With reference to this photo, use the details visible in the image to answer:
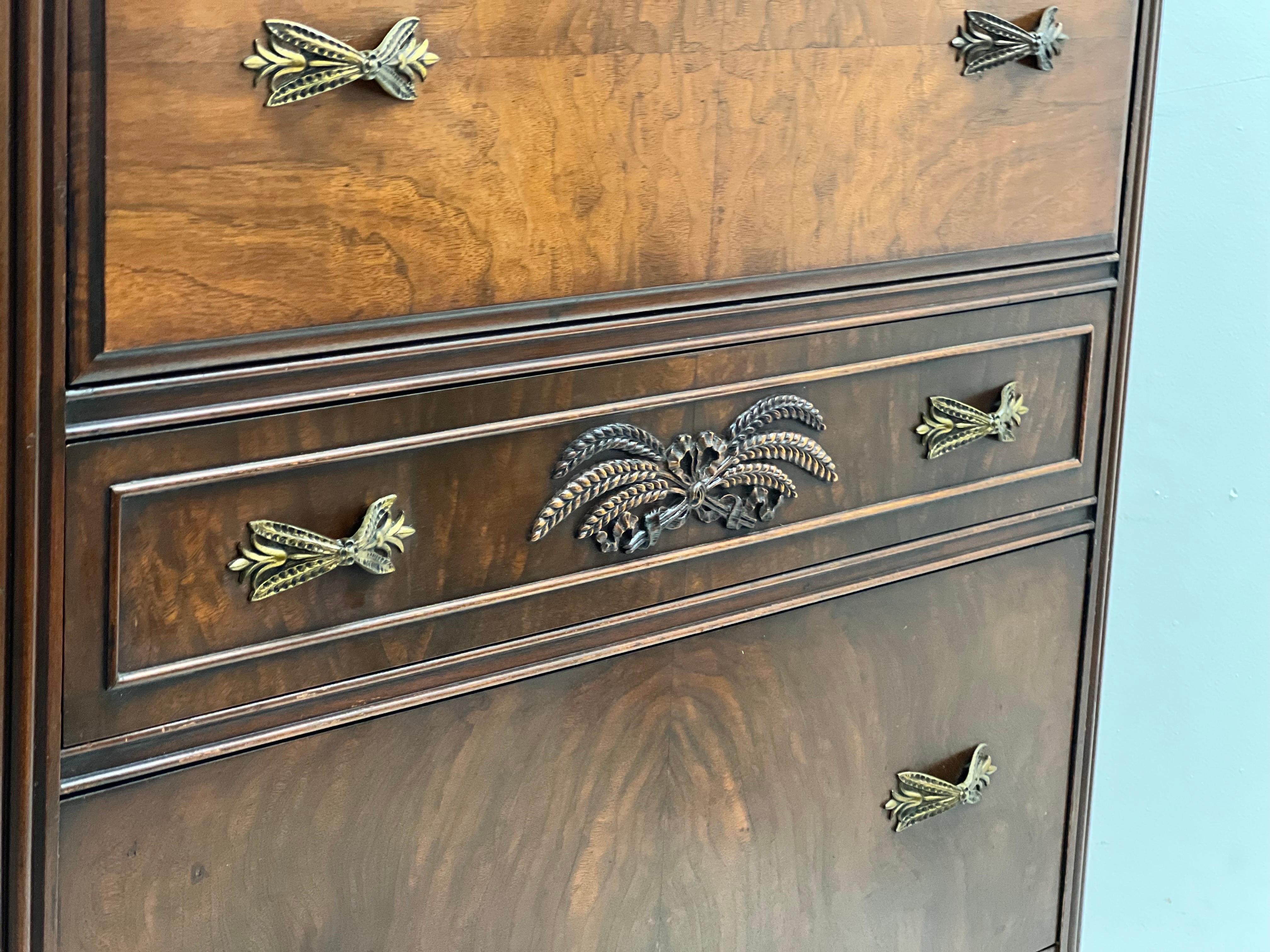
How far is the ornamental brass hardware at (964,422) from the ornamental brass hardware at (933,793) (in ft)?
0.78

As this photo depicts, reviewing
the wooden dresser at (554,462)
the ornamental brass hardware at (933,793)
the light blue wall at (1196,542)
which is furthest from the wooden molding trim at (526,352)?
the light blue wall at (1196,542)

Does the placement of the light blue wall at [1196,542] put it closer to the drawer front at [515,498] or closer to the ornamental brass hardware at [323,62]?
the drawer front at [515,498]

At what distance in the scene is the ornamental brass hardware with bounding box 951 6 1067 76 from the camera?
3.08 ft

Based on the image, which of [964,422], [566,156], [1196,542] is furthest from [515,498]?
[1196,542]

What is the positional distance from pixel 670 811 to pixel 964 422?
0.33m

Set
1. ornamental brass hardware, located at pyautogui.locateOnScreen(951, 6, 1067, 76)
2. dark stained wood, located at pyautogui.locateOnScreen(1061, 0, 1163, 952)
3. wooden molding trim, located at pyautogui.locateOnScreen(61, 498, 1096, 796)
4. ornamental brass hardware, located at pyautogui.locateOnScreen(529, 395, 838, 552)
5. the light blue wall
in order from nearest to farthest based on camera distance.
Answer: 1. wooden molding trim, located at pyautogui.locateOnScreen(61, 498, 1096, 796)
2. ornamental brass hardware, located at pyautogui.locateOnScreen(529, 395, 838, 552)
3. ornamental brass hardware, located at pyautogui.locateOnScreen(951, 6, 1067, 76)
4. dark stained wood, located at pyautogui.locateOnScreen(1061, 0, 1163, 952)
5. the light blue wall

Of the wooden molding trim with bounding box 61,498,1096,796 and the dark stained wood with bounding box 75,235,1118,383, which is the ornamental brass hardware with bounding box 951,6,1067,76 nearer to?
the dark stained wood with bounding box 75,235,1118,383

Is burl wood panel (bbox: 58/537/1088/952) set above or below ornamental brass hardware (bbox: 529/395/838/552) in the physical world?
below

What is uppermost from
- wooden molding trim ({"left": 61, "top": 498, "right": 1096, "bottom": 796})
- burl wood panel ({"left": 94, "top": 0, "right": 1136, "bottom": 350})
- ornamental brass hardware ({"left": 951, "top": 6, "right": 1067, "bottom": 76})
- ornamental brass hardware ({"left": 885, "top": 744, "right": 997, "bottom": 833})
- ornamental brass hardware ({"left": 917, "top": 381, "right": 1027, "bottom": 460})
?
ornamental brass hardware ({"left": 951, "top": 6, "right": 1067, "bottom": 76})

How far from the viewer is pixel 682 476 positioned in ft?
2.86

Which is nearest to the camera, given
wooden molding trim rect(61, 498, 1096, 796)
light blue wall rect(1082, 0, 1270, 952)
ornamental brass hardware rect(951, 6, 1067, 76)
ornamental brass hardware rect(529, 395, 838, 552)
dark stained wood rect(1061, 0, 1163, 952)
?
wooden molding trim rect(61, 498, 1096, 796)

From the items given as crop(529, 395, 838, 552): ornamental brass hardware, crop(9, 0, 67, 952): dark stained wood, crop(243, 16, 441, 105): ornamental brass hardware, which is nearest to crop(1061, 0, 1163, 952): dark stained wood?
crop(529, 395, 838, 552): ornamental brass hardware

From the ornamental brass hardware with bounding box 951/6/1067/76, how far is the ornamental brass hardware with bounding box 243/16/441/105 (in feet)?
1.30

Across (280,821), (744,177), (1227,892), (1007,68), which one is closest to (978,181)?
(1007,68)
